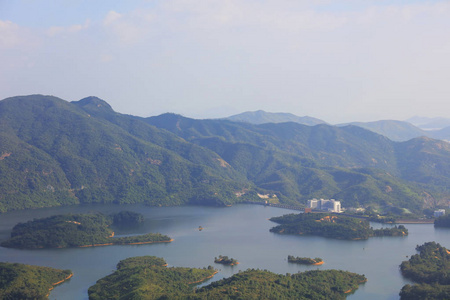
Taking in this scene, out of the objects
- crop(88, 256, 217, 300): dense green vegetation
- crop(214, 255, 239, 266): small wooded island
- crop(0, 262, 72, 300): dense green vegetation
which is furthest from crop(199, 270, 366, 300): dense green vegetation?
crop(0, 262, 72, 300): dense green vegetation

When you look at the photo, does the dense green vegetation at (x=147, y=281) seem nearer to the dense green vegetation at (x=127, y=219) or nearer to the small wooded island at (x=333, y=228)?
the small wooded island at (x=333, y=228)

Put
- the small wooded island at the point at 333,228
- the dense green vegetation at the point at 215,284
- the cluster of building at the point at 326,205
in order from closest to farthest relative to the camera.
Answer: the dense green vegetation at the point at 215,284
the small wooded island at the point at 333,228
the cluster of building at the point at 326,205

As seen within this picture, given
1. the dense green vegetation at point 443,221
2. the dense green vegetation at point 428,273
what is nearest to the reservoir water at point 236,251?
the dense green vegetation at point 428,273

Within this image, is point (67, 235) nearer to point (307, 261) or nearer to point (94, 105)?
point (307, 261)

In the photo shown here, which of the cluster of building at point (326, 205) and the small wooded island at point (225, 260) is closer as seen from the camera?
the small wooded island at point (225, 260)

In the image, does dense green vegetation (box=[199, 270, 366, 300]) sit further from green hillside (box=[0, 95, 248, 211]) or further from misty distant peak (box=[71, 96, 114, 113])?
misty distant peak (box=[71, 96, 114, 113])

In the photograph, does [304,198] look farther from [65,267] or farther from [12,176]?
[65,267]

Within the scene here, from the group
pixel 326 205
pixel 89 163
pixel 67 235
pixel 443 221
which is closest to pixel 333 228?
pixel 443 221
